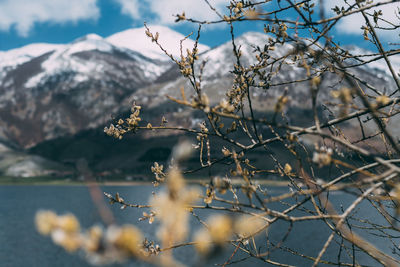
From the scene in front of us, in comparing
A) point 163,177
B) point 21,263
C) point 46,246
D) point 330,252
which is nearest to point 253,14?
point 163,177

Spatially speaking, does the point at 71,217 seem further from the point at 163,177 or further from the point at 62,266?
the point at 62,266

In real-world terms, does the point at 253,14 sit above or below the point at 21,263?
above

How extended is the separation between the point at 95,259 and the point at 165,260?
0.63ft

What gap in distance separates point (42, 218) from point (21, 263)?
220 ft

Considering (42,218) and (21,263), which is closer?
(42,218)

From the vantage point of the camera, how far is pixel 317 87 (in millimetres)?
1590

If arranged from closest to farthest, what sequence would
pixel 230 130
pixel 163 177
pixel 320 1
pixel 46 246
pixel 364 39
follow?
pixel 320 1 → pixel 230 130 → pixel 163 177 → pixel 364 39 → pixel 46 246

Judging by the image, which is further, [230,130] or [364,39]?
[364,39]

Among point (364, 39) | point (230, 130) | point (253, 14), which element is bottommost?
point (230, 130)

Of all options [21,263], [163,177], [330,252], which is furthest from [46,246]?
[163,177]

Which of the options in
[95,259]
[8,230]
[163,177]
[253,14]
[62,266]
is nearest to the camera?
[95,259]

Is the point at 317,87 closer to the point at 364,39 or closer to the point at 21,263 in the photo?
the point at 364,39

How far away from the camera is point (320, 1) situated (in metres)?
1.89

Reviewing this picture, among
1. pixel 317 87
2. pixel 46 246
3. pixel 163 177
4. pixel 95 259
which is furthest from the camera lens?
pixel 46 246
